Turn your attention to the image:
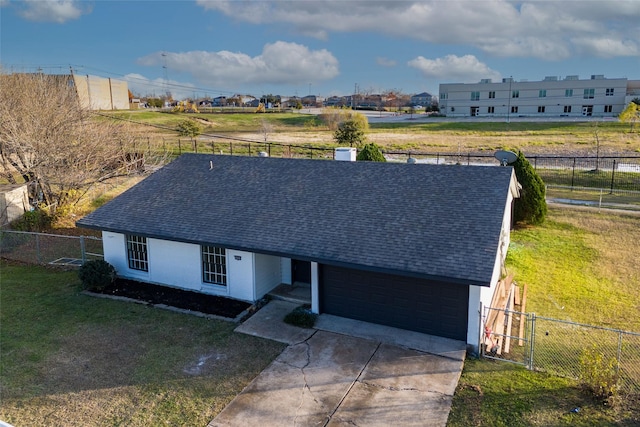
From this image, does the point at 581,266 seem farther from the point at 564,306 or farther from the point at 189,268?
the point at 189,268

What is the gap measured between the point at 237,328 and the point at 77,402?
14.1ft

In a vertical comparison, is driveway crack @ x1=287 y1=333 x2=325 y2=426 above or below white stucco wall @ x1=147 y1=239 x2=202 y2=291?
below

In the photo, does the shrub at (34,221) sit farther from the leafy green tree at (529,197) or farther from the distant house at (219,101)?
the distant house at (219,101)

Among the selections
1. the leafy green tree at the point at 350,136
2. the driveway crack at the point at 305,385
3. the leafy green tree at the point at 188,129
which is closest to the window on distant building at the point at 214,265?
the driveway crack at the point at 305,385

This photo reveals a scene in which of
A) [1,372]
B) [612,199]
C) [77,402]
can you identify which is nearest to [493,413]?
[77,402]

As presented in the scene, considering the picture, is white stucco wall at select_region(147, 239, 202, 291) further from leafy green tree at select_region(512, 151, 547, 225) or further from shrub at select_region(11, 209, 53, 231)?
leafy green tree at select_region(512, 151, 547, 225)

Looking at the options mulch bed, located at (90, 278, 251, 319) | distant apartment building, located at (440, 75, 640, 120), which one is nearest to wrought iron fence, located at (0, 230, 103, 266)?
mulch bed, located at (90, 278, 251, 319)

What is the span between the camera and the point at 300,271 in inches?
639

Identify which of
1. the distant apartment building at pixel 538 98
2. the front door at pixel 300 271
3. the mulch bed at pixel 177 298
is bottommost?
the mulch bed at pixel 177 298

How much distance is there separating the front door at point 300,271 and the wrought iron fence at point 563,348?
5.86m

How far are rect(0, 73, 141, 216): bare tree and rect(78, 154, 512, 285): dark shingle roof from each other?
26.2 ft

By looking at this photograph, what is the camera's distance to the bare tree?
23625 mm

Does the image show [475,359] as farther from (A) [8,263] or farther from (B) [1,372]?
(A) [8,263]

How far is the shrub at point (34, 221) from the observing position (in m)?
23.6
